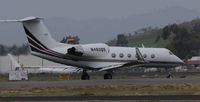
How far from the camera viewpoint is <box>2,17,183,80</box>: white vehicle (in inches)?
2469

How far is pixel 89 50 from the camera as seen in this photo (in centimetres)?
6303

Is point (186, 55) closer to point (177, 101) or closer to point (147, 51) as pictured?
point (147, 51)

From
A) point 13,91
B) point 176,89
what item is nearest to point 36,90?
point 13,91

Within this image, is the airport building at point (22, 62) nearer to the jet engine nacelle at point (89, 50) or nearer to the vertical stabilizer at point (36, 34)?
Answer: the vertical stabilizer at point (36, 34)

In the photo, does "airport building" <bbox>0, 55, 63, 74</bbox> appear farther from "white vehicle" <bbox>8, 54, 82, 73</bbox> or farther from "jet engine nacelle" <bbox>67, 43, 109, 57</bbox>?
"jet engine nacelle" <bbox>67, 43, 109, 57</bbox>

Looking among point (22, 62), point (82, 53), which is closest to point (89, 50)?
point (82, 53)

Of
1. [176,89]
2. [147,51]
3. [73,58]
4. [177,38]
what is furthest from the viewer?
[177,38]

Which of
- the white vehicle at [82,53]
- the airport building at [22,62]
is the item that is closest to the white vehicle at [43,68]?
the airport building at [22,62]

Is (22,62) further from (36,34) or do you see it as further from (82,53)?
(82,53)

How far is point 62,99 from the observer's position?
34531mm

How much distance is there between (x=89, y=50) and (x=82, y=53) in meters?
0.90

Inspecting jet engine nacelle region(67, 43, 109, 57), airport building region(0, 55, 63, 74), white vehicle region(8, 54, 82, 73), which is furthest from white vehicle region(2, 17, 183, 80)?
airport building region(0, 55, 63, 74)

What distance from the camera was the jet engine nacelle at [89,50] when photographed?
204 feet

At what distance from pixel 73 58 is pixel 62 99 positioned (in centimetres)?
2810
